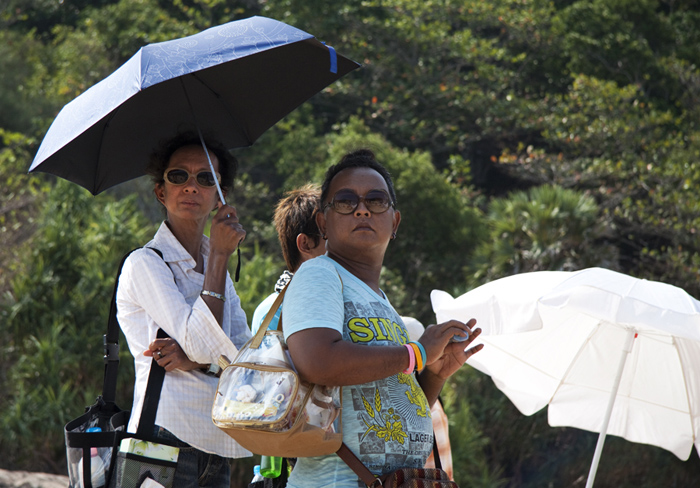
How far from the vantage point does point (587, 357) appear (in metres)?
3.69

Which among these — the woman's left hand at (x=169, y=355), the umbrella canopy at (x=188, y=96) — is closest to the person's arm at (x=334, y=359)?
the woman's left hand at (x=169, y=355)

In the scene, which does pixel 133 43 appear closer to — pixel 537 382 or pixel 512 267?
pixel 512 267

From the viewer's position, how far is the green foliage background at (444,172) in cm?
750

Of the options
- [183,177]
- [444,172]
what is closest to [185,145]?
[183,177]

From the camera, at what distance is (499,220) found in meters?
9.13

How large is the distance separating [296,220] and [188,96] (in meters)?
0.66

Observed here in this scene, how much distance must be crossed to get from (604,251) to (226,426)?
7.98 meters

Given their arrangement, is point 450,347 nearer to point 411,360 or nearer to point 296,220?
point 411,360

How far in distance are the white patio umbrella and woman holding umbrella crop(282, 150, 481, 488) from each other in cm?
98

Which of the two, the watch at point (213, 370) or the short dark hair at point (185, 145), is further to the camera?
the short dark hair at point (185, 145)

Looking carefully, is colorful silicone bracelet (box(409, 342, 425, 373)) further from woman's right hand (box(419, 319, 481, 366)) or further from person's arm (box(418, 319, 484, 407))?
person's arm (box(418, 319, 484, 407))

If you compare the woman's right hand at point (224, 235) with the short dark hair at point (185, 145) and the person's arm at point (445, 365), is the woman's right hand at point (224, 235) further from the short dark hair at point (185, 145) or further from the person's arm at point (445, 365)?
the person's arm at point (445, 365)

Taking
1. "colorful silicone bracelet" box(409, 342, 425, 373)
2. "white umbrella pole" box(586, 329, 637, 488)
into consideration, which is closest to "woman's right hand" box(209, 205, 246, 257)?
"colorful silicone bracelet" box(409, 342, 425, 373)

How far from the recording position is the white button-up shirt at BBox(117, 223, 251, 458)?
231 cm
